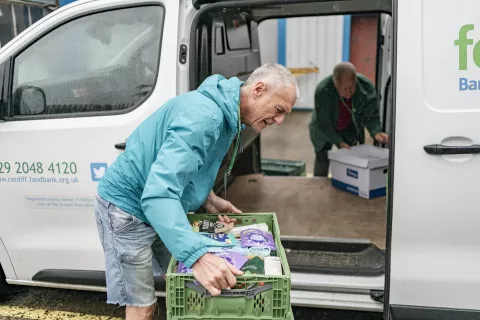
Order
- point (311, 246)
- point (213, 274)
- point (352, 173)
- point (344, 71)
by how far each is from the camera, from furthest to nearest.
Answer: point (344, 71) < point (352, 173) < point (311, 246) < point (213, 274)

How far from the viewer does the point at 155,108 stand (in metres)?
2.50

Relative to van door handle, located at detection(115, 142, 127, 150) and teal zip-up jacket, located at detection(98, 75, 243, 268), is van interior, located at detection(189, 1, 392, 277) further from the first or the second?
teal zip-up jacket, located at detection(98, 75, 243, 268)

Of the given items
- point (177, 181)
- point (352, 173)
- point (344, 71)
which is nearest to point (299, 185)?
point (352, 173)

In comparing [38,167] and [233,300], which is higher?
[38,167]

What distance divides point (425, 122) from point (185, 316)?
1.36 m

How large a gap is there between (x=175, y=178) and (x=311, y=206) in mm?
2628

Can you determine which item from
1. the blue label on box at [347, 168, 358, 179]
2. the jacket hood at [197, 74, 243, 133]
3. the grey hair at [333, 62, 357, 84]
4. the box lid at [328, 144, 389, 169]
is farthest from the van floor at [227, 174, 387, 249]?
the jacket hood at [197, 74, 243, 133]

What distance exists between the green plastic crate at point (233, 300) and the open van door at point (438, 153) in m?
0.90

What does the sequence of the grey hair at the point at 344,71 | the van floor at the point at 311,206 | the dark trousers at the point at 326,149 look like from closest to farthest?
the van floor at the point at 311,206 → the grey hair at the point at 344,71 → the dark trousers at the point at 326,149

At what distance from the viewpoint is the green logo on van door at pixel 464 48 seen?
2105 mm

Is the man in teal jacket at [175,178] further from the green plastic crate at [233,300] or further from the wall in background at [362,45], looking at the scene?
the wall in background at [362,45]

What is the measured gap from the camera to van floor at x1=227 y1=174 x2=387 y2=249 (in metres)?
3.49

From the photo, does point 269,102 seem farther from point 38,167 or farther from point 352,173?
point 352,173

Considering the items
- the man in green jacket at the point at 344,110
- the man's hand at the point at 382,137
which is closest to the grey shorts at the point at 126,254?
the man's hand at the point at 382,137
